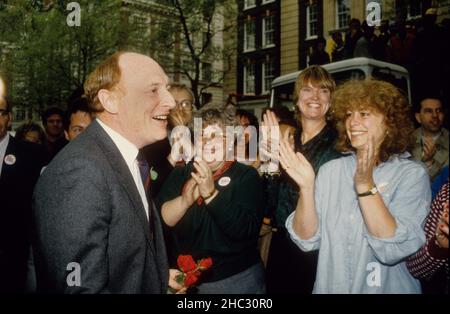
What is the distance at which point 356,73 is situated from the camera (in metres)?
2.81

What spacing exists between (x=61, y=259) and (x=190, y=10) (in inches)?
121

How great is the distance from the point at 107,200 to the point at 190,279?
2.09 ft

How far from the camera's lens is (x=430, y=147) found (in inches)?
74.3

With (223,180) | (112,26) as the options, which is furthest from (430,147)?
Result: (112,26)

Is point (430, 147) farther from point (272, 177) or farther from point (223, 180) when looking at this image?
Result: point (223, 180)

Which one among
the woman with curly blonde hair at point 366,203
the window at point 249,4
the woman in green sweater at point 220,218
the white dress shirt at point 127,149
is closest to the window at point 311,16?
the window at point 249,4

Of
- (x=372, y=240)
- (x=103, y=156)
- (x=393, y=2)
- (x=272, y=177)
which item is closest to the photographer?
(x=103, y=156)

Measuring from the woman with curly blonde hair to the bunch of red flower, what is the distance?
464mm

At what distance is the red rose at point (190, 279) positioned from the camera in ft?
5.48

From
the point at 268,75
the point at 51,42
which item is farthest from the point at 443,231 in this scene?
the point at 51,42

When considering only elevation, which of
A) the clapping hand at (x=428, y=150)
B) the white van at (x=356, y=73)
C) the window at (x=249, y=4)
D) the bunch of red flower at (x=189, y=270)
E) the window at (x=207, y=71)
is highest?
the window at (x=249, y=4)

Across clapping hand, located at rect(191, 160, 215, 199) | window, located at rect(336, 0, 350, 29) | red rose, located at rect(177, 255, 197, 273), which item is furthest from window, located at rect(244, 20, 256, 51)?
red rose, located at rect(177, 255, 197, 273)

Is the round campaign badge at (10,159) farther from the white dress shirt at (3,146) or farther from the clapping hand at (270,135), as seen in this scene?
the clapping hand at (270,135)

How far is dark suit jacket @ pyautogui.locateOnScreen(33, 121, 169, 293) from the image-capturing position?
1.18 m
